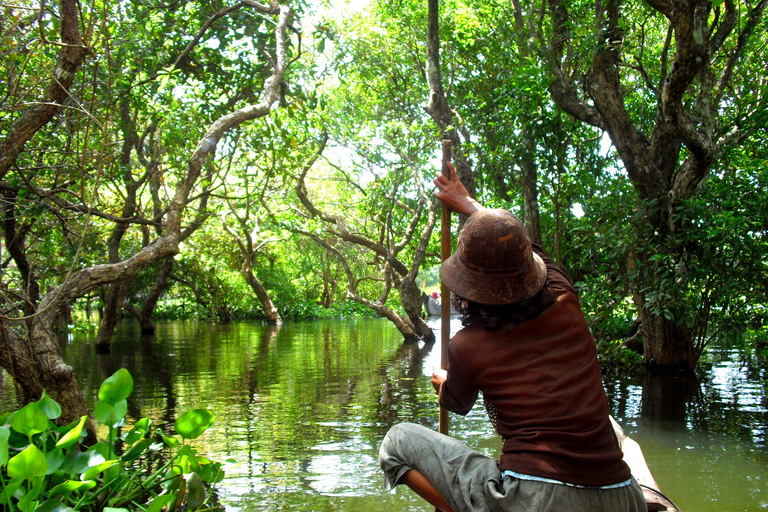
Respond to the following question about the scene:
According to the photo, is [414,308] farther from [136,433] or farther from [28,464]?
[28,464]

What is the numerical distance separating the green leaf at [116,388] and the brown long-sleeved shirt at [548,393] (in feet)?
5.92

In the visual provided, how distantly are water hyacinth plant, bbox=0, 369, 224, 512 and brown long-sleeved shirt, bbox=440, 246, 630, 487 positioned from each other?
5.23ft

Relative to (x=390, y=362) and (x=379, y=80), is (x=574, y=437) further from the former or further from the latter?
(x=379, y=80)

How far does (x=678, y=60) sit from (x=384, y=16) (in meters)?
10.3

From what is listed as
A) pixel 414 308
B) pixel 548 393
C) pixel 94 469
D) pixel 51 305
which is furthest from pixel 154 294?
pixel 548 393

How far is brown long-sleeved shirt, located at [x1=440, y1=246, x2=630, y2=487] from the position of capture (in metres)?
2.10

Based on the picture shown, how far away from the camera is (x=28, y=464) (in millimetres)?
2680

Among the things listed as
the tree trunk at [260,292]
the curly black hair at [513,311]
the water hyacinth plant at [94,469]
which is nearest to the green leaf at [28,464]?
the water hyacinth plant at [94,469]

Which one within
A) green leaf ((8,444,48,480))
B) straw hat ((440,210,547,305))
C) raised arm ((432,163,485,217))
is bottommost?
green leaf ((8,444,48,480))

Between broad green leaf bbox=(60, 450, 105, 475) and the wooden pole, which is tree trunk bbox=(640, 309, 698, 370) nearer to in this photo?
the wooden pole

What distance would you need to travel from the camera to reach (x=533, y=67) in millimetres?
8898

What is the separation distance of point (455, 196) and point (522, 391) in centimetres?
109

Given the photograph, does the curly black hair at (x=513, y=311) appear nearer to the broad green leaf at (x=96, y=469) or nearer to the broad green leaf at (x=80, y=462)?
the broad green leaf at (x=96, y=469)

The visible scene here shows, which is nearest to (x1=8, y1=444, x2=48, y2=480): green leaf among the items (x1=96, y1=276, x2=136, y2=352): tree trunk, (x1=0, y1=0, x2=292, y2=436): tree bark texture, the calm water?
the calm water
